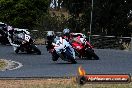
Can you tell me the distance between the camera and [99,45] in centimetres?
3800

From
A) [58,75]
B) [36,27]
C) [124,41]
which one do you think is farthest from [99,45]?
[58,75]

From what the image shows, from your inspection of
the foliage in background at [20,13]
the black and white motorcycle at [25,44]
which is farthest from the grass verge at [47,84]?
the foliage in background at [20,13]

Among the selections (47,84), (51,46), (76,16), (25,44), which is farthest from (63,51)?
(76,16)

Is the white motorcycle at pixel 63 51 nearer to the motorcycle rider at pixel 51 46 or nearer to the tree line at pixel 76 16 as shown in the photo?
the motorcycle rider at pixel 51 46

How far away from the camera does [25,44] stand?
30391 mm

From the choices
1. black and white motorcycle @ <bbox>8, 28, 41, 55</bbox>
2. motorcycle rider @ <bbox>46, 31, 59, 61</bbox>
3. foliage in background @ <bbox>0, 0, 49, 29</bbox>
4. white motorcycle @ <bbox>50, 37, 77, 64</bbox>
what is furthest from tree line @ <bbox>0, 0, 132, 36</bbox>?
white motorcycle @ <bbox>50, 37, 77, 64</bbox>

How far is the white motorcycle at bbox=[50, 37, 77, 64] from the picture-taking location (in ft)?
78.5

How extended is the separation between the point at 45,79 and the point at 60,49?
7516 millimetres

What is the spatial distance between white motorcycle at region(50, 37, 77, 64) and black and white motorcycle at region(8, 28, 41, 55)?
559 centimetres

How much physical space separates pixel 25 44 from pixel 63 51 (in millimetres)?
6663

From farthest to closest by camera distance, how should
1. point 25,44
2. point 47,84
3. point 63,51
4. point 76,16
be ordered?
point 76,16 < point 25,44 < point 63,51 < point 47,84

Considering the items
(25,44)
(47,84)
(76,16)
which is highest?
(76,16)

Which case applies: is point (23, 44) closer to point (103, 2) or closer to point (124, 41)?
point (124, 41)

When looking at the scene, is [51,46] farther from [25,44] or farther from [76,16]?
[76,16]
